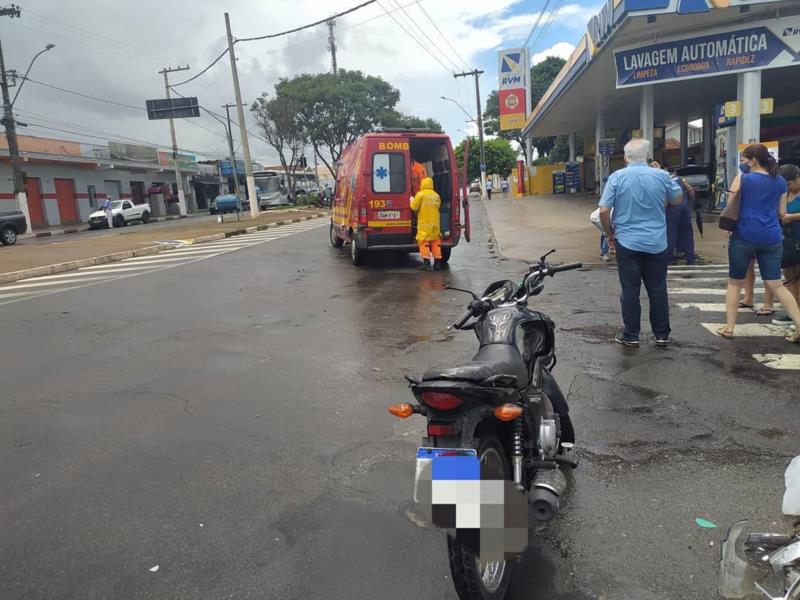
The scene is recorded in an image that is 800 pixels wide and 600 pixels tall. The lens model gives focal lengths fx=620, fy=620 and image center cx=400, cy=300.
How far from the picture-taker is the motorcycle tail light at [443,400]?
7.96 feet

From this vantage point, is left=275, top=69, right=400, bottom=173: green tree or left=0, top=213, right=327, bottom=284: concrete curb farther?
left=275, top=69, right=400, bottom=173: green tree

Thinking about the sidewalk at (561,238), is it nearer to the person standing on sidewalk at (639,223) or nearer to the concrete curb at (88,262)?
the person standing on sidewalk at (639,223)

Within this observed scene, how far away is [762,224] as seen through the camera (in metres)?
5.71

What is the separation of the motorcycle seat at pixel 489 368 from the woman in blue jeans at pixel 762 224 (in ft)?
12.9

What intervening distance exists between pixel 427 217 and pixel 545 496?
361 inches

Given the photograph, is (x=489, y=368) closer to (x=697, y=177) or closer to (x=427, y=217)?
(x=427, y=217)

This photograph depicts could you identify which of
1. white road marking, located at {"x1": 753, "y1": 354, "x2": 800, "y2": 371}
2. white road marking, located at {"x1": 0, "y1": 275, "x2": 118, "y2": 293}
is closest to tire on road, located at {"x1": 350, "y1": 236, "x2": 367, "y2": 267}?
white road marking, located at {"x1": 0, "y1": 275, "x2": 118, "y2": 293}

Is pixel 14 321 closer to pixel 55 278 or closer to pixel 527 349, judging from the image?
pixel 55 278

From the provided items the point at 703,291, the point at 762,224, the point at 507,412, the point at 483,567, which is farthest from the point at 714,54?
the point at 483,567

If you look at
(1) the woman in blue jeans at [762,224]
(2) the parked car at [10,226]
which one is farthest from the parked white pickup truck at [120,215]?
(1) the woman in blue jeans at [762,224]

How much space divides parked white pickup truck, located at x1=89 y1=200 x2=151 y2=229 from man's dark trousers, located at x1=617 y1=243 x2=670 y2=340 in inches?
1344

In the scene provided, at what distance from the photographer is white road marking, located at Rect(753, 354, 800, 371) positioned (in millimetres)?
5195

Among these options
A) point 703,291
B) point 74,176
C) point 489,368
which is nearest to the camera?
point 489,368

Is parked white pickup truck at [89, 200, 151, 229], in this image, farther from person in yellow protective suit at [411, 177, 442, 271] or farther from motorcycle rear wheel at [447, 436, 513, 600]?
motorcycle rear wheel at [447, 436, 513, 600]
